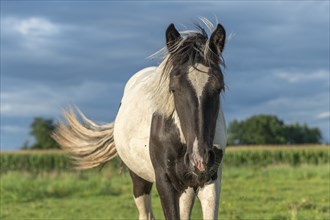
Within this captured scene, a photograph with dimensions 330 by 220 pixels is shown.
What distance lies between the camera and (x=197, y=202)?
34.7 feet

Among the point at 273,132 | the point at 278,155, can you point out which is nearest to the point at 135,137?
the point at 278,155

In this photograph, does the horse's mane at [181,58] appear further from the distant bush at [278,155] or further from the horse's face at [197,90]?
the distant bush at [278,155]

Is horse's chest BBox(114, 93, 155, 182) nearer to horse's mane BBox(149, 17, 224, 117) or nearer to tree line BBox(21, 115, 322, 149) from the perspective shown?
horse's mane BBox(149, 17, 224, 117)

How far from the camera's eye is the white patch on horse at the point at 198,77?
369 centimetres

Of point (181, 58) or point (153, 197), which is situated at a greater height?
point (181, 58)

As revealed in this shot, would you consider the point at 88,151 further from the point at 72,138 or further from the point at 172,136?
the point at 172,136

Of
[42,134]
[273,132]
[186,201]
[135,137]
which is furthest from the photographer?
[273,132]

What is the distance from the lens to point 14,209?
12.3m

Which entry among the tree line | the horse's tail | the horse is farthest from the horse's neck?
the tree line

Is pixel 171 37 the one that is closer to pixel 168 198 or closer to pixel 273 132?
pixel 168 198

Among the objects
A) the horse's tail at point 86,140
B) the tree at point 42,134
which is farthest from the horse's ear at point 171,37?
the tree at point 42,134

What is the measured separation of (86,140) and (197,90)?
380 centimetres

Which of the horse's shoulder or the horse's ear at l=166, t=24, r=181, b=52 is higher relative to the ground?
the horse's shoulder

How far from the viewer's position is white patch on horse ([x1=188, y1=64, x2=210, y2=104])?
3.69 meters
